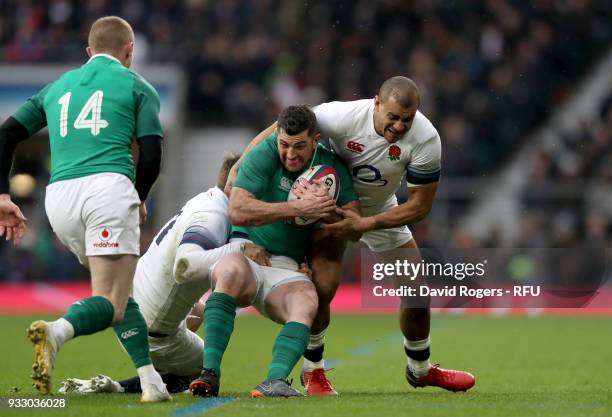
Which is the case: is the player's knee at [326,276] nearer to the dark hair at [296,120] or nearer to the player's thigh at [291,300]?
the player's thigh at [291,300]

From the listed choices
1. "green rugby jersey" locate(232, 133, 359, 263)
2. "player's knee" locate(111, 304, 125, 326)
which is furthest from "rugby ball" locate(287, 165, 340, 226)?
"player's knee" locate(111, 304, 125, 326)

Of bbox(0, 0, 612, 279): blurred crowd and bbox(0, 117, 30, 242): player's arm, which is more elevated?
bbox(0, 0, 612, 279): blurred crowd

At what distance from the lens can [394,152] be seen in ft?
25.4

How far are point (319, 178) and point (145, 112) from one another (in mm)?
1193

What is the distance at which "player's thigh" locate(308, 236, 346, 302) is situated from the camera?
7.50 meters

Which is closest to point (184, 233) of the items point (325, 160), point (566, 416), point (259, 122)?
point (325, 160)

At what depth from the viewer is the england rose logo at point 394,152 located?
25.3 feet

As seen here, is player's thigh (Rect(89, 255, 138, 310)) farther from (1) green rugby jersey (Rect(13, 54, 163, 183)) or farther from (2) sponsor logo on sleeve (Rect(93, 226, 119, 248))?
(1) green rugby jersey (Rect(13, 54, 163, 183))

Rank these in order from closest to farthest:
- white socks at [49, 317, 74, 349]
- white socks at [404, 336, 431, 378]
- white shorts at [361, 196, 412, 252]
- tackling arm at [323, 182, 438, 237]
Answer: white socks at [49, 317, 74, 349] < tackling arm at [323, 182, 438, 237] < white socks at [404, 336, 431, 378] < white shorts at [361, 196, 412, 252]

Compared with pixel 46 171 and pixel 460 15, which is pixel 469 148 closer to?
pixel 460 15

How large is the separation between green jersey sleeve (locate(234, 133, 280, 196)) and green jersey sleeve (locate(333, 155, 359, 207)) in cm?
51

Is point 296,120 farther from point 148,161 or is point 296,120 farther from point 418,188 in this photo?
point 418,188

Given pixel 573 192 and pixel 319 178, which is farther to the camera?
pixel 573 192

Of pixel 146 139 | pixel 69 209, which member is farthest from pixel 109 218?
pixel 146 139
